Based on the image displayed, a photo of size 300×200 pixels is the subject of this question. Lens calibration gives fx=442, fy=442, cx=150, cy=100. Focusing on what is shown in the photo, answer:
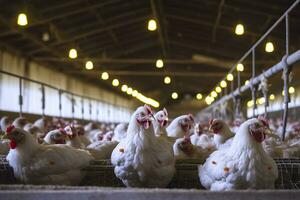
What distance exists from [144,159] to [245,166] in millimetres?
820

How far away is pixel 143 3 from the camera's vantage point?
45.5ft

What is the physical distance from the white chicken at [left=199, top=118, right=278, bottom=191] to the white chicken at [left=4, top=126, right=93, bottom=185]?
3.67 ft

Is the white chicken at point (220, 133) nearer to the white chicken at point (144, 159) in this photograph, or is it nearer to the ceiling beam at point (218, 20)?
the white chicken at point (144, 159)

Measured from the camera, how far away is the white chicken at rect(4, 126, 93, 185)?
139 inches

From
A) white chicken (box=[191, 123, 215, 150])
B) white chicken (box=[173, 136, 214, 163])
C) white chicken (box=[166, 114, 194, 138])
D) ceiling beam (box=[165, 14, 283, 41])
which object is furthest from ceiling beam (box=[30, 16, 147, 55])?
white chicken (box=[173, 136, 214, 163])

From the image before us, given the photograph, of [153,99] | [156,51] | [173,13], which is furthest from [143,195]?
[153,99]

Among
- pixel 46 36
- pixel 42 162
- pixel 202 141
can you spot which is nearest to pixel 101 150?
pixel 42 162

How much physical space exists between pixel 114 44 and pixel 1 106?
277 inches

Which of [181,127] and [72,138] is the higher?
[181,127]

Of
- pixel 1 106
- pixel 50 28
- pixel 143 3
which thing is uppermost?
pixel 143 3

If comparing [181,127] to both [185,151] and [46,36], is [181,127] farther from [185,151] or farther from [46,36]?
[46,36]

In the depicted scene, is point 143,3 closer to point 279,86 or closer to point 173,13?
point 173,13

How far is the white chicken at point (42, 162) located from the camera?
354 cm

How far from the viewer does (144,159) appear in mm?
3480
